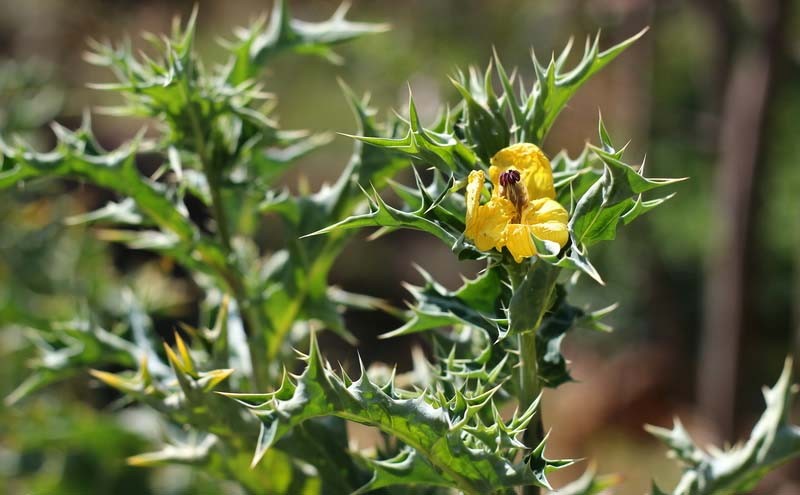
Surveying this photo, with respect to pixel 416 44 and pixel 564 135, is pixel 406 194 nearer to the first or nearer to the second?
pixel 416 44

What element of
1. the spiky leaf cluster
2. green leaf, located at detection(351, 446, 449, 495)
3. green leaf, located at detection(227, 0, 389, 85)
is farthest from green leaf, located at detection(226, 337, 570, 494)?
green leaf, located at detection(227, 0, 389, 85)

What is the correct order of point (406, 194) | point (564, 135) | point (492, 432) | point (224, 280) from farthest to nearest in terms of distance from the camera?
point (564, 135), point (224, 280), point (406, 194), point (492, 432)

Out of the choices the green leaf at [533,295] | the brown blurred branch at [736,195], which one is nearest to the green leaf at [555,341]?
the green leaf at [533,295]

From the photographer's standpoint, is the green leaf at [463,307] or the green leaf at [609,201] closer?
the green leaf at [609,201]

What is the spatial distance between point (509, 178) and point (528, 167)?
0.04m

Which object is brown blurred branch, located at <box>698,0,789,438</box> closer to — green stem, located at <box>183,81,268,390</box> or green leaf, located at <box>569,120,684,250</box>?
green stem, located at <box>183,81,268,390</box>

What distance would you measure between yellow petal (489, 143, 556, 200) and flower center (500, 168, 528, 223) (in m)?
0.02

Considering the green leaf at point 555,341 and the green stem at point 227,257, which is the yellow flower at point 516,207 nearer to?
the green leaf at point 555,341

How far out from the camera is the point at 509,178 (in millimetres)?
946

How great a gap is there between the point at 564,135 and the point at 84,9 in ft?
13.5

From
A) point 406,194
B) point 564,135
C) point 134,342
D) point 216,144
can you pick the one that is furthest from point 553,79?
point 564,135

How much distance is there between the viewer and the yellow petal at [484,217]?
0.93m

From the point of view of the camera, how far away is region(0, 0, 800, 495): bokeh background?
8.99 ft

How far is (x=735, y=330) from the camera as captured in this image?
393 centimetres
